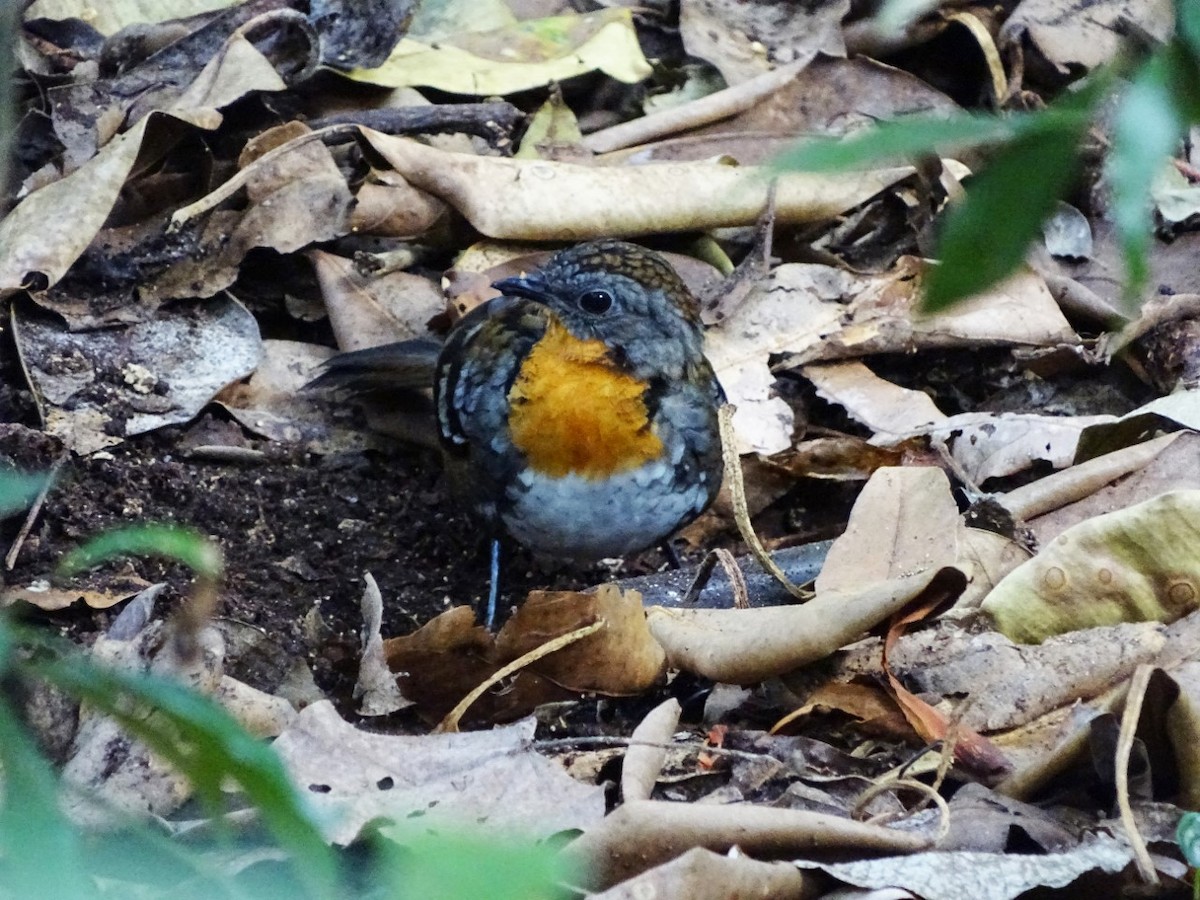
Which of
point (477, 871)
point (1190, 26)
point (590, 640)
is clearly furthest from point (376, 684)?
point (1190, 26)

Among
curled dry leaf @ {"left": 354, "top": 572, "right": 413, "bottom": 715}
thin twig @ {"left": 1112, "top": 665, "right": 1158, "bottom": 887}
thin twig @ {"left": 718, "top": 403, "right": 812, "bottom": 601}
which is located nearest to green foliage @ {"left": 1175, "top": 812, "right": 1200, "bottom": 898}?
thin twig @ {"left": 1112, "top": 665, "right": 1158, "bottom": 887}

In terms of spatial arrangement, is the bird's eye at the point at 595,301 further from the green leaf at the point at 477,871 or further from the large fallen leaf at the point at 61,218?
the green leaf at the point at 477,871

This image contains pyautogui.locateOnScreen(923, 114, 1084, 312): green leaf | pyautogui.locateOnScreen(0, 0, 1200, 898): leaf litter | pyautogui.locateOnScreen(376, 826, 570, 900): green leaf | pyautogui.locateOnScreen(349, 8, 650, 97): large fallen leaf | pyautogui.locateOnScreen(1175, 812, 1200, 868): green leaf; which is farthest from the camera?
pyautogui.locateOnScreen(349, 8, 650, 97): large fallen leaf

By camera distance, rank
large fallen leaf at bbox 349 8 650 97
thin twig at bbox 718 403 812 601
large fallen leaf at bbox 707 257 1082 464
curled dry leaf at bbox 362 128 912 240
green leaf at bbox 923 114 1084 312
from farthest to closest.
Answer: large fallen leaf at bbox 349 8 650 97 → curled dry leaf at bbox 362 128 912 240 → large fallen leaf at bbox 707 257 1082 464 → thin twig at bbox 718 403 812 601 → green leaf at bbox 923 114 1084 312

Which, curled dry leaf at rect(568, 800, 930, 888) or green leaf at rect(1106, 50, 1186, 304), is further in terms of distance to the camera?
curled dry leaf at rect(568, 800, 930, 888)

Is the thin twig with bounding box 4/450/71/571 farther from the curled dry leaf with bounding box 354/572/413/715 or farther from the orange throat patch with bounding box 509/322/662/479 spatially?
the orange throat patch with bounding box 509/322/662/479

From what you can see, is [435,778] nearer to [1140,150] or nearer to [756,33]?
[1140,150]
